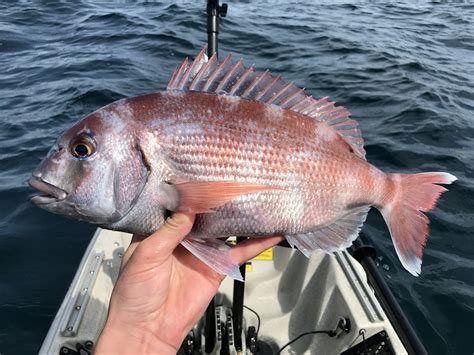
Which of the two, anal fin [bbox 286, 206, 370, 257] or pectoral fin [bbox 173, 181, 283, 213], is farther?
anal fin [bbox 286, 206, 370, 257]

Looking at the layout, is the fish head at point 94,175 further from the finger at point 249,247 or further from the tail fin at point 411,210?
the tail fin at point 411,210

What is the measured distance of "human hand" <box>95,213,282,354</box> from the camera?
199 cm

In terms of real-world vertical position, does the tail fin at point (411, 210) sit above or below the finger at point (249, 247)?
above

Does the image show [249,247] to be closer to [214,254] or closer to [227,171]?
[214,254]

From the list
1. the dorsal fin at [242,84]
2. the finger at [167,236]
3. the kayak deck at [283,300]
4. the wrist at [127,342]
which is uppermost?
the dorsal fin at [242,84]

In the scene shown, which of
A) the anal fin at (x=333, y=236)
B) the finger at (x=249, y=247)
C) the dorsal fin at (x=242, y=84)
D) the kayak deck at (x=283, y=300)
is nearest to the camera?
the dorsal fin at (x=242, y=84)

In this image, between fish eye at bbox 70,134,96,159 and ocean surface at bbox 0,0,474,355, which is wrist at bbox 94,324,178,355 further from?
ocean surface at bbox 0,0,474,355

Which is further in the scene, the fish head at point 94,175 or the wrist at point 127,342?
the wrist at point 127,342

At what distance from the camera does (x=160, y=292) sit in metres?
2.24

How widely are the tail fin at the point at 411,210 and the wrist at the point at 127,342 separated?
148cm

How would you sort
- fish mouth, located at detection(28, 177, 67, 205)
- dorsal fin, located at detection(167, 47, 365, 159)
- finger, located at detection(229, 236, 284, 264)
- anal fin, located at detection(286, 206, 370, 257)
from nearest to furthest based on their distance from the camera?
fish mouth, located at detection(28, 177, 67, 205), dorsal fin, located at detection(167, 47, 365, 159), anal fin, located at detection(286, 206, 370, 257), finger, located at detection(229, 236, 284, 264)

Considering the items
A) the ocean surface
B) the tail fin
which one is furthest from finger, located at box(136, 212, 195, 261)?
the ocean surface

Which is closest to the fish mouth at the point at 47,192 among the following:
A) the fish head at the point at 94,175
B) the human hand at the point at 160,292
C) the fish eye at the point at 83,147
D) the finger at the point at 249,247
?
the fish head at the point at 94,175

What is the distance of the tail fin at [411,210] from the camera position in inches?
91.4
